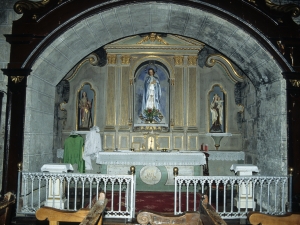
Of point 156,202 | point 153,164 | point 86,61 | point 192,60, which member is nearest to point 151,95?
point 192,60

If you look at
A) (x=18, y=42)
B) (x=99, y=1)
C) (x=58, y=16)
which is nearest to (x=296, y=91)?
(x=99, y=1)

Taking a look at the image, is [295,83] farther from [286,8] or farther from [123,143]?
[123,143]

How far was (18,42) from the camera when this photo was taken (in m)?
6.96

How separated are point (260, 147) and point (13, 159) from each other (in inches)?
230

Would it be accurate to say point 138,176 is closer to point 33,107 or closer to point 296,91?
point 33,107

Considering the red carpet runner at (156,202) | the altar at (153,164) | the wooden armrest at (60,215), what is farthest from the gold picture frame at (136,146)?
the wooden armrest at (60,215)

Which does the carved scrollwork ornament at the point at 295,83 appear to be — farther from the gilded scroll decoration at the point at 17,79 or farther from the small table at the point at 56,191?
the gilded scroll decoration at the point at 17,79

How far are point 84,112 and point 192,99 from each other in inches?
142

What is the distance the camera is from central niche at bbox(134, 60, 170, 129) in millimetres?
10555

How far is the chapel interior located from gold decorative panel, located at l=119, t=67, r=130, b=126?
33 mm

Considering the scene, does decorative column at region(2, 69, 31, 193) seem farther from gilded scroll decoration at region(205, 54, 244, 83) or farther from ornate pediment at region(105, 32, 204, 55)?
gilded scroll decoration at region(205, 54, 244, 83)

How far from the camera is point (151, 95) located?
10719 mm

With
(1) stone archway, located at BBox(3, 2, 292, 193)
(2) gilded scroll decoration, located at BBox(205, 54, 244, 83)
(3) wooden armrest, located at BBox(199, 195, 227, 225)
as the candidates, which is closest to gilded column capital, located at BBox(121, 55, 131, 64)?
(1) stone archway, located at BBox(3, 2, 292, 193)

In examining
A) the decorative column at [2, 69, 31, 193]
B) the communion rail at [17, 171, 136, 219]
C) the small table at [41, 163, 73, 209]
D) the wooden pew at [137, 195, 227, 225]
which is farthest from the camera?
the small table at [41, 163, 73, 209]
